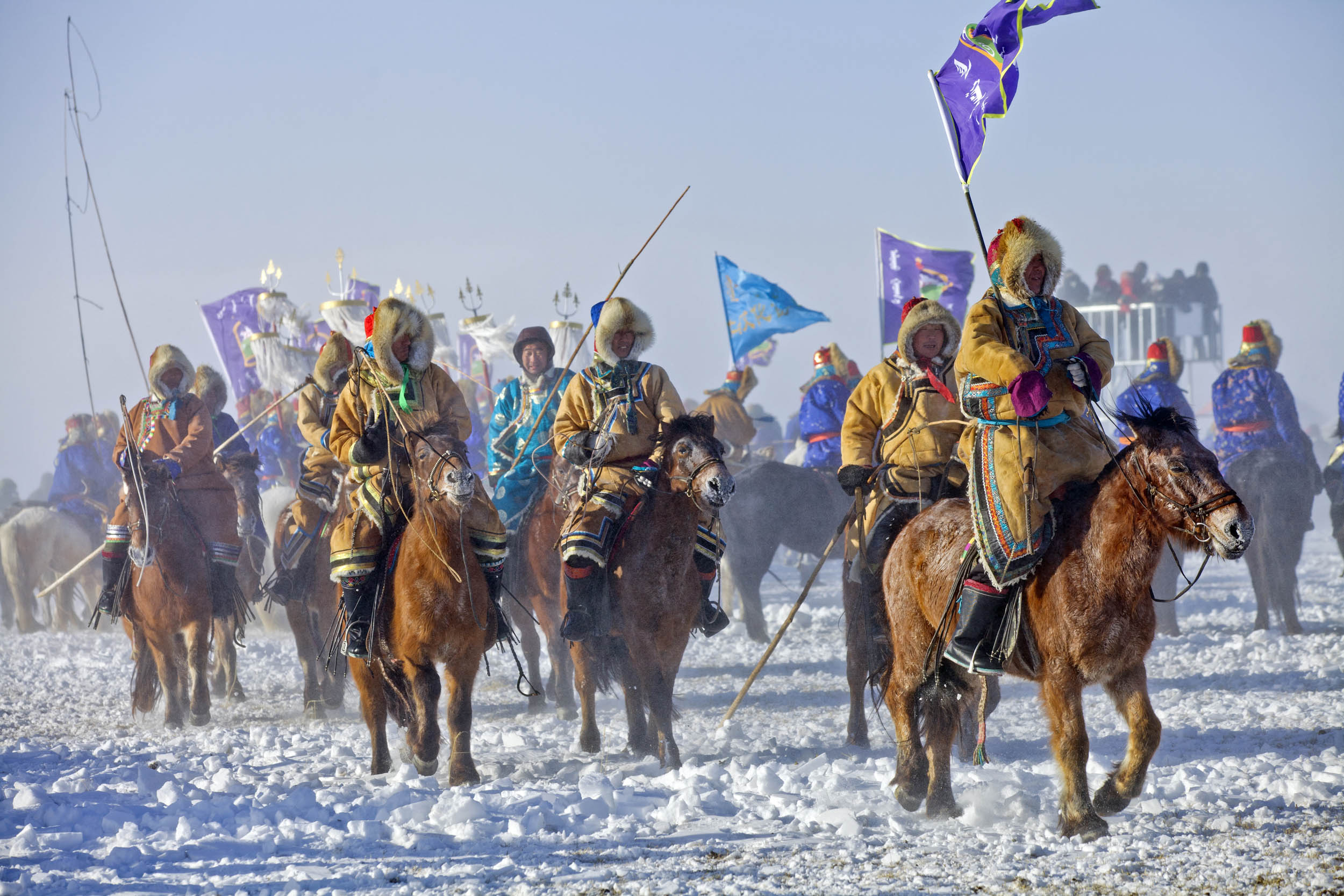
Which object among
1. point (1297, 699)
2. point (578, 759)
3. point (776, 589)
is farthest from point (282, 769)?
point (776, 589)

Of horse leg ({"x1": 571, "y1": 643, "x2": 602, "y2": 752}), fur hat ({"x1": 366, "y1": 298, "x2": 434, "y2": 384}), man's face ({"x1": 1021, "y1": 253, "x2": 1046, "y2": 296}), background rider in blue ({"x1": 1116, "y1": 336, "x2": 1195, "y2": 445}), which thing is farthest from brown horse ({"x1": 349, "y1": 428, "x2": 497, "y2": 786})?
background rider in blue ({"x1": 1116, "y1": 336, "x2": 1195, "y2": 445})

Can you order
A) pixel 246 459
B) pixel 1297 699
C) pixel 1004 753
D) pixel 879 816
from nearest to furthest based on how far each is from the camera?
pixel 879 816 → pixel 1004 753 → pixel 1297 699 → pixel 246 459

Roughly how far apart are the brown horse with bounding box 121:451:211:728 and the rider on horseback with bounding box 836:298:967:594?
5165 mm

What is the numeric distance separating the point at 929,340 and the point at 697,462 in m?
1.49

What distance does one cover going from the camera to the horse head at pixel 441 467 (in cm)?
592

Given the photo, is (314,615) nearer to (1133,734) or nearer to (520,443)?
(520,443)

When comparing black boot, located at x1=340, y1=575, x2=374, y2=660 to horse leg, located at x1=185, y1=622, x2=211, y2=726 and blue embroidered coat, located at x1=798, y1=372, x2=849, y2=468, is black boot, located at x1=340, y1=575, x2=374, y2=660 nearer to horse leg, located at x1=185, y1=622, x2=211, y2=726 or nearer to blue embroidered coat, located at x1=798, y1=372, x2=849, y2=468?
horse leg, located at x1=185, y1=622, x2=211, y2=726

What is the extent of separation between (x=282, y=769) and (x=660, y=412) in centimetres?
309

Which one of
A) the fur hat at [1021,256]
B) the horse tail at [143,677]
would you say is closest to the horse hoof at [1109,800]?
the fur hat at [1021,256]

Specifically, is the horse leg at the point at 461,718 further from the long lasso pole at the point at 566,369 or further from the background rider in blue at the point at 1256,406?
the background rider in blue at the point at 1256,406

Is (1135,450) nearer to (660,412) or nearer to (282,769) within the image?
(660,412)

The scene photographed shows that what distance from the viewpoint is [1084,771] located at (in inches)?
189

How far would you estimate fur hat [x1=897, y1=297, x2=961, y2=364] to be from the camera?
21.1 ft

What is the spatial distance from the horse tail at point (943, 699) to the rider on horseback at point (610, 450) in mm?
1778
